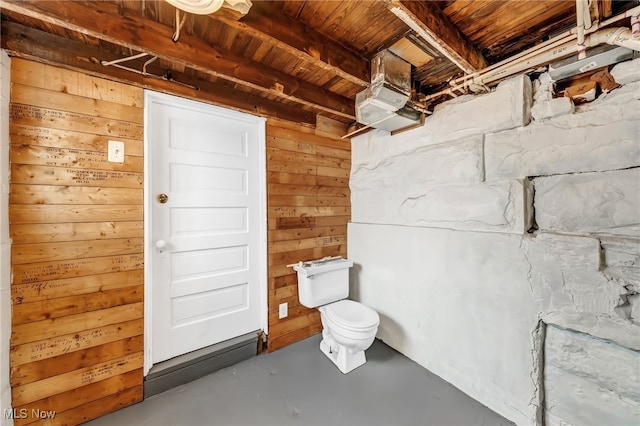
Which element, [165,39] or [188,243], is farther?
[188,243]

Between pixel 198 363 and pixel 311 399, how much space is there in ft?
2.89

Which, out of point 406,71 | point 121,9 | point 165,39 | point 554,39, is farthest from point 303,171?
point 554,39

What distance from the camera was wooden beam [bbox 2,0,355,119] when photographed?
1094 millimetres

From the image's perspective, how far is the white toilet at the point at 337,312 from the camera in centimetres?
181

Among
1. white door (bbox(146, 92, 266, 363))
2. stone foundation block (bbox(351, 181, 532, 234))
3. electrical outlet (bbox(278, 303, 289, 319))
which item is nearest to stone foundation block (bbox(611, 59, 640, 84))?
stone foundation block (bbox(351, 181, 532, 234))

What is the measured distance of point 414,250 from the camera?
1972 millimetres

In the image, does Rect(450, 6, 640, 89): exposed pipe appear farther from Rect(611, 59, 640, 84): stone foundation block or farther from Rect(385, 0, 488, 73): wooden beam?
Rect(611, 59, 640, 84): stone foundation block

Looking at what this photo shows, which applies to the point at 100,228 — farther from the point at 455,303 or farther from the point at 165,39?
the point at 455,303

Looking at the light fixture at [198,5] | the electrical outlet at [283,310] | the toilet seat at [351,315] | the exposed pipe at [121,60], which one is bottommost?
the electrical outlet at [283,310]

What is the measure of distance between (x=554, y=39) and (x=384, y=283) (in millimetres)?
1928

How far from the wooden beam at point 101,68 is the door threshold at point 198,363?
1942 millimetres

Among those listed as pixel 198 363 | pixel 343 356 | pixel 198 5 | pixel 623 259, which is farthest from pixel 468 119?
pixel 198 363

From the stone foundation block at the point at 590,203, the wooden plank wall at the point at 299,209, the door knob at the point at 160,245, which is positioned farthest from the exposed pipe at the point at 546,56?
the door knob at the point at 160,245

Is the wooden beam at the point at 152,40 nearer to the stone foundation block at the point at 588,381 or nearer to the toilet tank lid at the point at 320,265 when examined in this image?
the toilet tank lid at the point at 320,265
